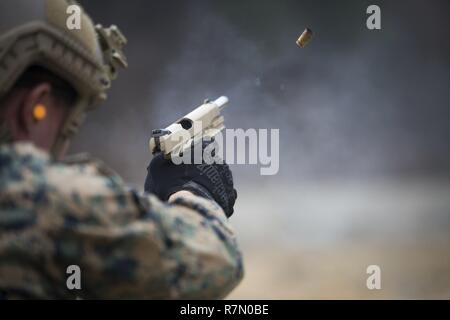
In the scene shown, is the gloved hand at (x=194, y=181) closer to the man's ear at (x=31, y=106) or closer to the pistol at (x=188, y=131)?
the pistol at (x=188, y=131)

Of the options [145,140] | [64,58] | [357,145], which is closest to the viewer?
[64,58]

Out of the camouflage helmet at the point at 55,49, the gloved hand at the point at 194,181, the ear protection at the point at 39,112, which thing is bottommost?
the gloved hand at the point at 194,181

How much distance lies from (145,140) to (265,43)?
1.11 meters

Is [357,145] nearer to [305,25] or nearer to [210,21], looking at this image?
[305,25]

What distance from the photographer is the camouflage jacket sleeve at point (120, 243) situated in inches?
33.4

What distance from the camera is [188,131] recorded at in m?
1.86

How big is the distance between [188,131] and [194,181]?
0.48 metres

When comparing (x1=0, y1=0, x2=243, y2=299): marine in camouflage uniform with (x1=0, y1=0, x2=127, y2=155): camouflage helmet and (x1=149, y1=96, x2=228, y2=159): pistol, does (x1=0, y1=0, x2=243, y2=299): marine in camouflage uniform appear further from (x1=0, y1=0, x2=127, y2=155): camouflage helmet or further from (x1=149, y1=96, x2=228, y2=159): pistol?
(x1=149, y1=96, x2=228, y2=159): pistol

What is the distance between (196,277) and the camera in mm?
933

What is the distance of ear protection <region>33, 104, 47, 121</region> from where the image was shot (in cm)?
95

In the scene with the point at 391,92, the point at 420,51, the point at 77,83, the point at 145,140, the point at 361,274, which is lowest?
the point at 361,274

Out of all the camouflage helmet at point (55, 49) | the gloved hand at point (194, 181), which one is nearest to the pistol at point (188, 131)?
the gloved hand at point (194, 181)

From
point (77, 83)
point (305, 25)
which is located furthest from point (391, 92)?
point (77, 83)

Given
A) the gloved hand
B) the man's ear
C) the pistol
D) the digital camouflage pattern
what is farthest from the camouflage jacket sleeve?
the pistol
